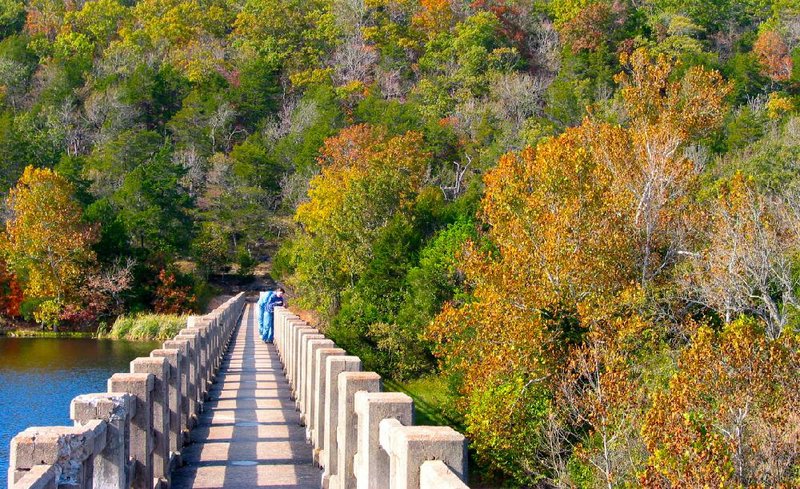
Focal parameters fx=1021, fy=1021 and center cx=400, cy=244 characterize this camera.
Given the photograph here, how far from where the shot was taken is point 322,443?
10969 millimetres

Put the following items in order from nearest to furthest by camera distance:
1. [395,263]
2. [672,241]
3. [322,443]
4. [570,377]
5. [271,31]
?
[322,443], [570,377], [672,241], [395,263], [271,31]

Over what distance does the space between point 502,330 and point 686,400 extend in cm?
983

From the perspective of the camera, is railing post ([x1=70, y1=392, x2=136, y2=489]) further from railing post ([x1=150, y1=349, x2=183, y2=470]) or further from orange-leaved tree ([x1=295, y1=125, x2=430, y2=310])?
orange-leaved tree ([x1=295, y1=125, x2=430, y2=310])

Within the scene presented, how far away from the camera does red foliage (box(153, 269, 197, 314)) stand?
62.5 meters

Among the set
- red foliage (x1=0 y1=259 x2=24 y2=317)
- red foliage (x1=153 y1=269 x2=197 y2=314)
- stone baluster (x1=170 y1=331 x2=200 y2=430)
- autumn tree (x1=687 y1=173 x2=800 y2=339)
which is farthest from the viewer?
red foliage (x1=153 y1=269 x2=197 y2=314)

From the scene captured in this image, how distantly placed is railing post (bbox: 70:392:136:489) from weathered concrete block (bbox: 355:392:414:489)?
5.55 ft

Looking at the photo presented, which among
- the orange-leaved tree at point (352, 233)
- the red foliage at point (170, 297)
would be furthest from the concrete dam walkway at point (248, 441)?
the red foliage at point (170, 297)

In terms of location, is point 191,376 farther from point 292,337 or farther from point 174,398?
point 292,337

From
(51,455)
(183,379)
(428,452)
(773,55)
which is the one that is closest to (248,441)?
(183,379)

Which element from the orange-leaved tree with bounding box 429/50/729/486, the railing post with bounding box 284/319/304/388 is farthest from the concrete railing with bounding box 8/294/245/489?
the orange-leaved tree with bounding box 429/50/729/486

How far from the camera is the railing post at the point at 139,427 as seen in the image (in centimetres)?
829

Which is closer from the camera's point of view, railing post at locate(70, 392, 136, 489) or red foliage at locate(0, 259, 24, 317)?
railing post at locate(70, 392, 136, 489)

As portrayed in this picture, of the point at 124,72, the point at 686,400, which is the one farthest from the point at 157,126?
the point at 686,400

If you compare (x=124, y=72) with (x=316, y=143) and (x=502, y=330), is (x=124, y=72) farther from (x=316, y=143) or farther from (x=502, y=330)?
(x=502, y=330)
